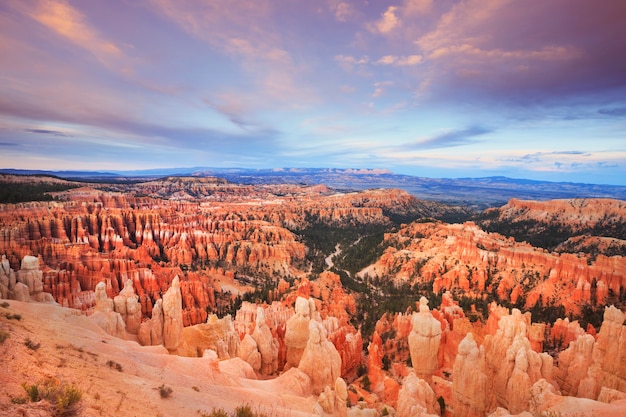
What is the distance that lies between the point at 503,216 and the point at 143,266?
437 ft

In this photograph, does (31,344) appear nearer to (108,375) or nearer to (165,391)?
(108,375)

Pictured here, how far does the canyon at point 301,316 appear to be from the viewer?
10.3m

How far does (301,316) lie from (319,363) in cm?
431

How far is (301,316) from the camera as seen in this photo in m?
20.2

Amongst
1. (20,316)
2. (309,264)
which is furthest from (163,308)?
(309,264)

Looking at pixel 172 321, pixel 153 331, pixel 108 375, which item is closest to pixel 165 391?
pixel 108 375

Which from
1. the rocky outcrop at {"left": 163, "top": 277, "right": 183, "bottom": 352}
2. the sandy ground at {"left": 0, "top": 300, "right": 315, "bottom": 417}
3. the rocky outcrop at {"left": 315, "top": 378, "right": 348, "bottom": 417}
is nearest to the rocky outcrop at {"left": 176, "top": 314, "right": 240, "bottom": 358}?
the rocky outcrop at {"left": 163, "top": 277, "right": 183, "bottom": 352}

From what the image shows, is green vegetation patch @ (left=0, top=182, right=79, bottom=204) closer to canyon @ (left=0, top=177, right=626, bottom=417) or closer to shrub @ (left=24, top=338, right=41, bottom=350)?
canyon @ (left=0, top=177, right=626, bottom=417)

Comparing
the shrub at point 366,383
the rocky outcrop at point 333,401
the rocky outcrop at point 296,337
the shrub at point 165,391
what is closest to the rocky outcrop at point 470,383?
the rocky outcrop at point 333,401

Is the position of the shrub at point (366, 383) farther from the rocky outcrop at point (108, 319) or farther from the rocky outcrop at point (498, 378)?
the rocky outcrop at point (108, 319)

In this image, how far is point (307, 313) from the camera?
20531 millimetres

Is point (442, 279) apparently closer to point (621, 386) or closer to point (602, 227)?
point (621, 386)

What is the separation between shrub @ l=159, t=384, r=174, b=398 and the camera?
8297 mm

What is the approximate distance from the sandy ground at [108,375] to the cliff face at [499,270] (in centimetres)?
4458
